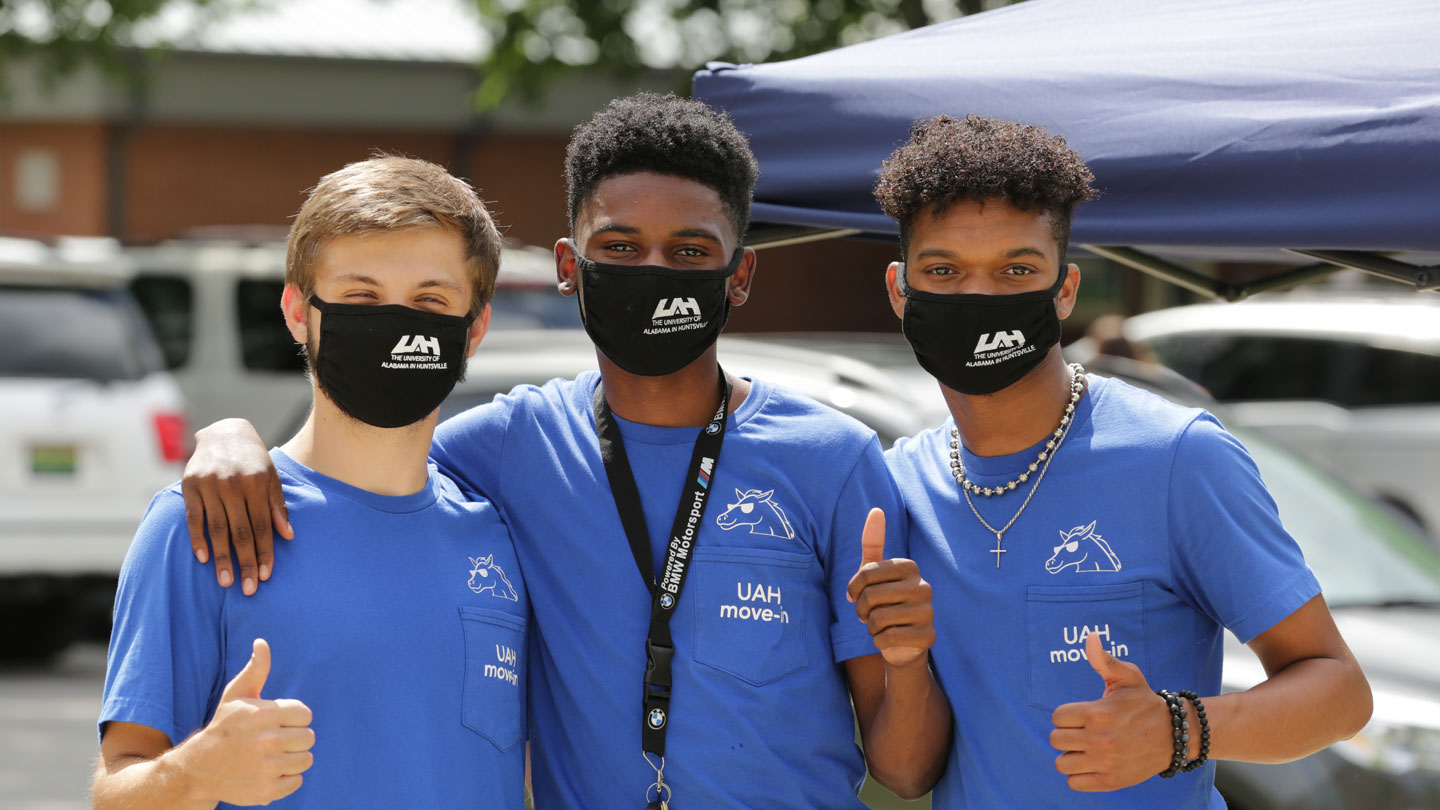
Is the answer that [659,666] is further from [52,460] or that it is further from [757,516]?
[52,460]

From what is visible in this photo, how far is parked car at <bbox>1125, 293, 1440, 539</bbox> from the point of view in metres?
10.9

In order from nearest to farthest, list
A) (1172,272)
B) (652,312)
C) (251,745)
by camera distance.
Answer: (251,745)
(652,312)
(1172,272)

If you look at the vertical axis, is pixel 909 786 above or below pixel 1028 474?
below

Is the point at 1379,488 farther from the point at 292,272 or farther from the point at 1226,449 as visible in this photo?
the point at 292,272

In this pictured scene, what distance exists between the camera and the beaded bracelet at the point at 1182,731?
233cm

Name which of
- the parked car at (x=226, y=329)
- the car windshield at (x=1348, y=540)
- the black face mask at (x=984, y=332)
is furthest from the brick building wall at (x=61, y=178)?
the black face mask at (x=984, y=332)

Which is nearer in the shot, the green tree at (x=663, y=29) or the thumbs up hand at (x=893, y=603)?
the thumbs up hand at (x=893, y=603)

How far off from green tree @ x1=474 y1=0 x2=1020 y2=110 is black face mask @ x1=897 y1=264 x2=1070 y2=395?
1154 cm

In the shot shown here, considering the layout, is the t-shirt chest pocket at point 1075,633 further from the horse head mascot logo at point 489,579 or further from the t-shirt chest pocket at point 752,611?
the horse head mascot logo at point 489,579

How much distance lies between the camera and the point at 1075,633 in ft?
8.60

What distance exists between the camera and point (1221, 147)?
2.67 metres

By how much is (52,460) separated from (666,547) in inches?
267

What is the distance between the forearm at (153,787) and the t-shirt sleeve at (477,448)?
2.66 feet

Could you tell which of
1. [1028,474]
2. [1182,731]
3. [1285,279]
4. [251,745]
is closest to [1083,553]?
[1028,474]
